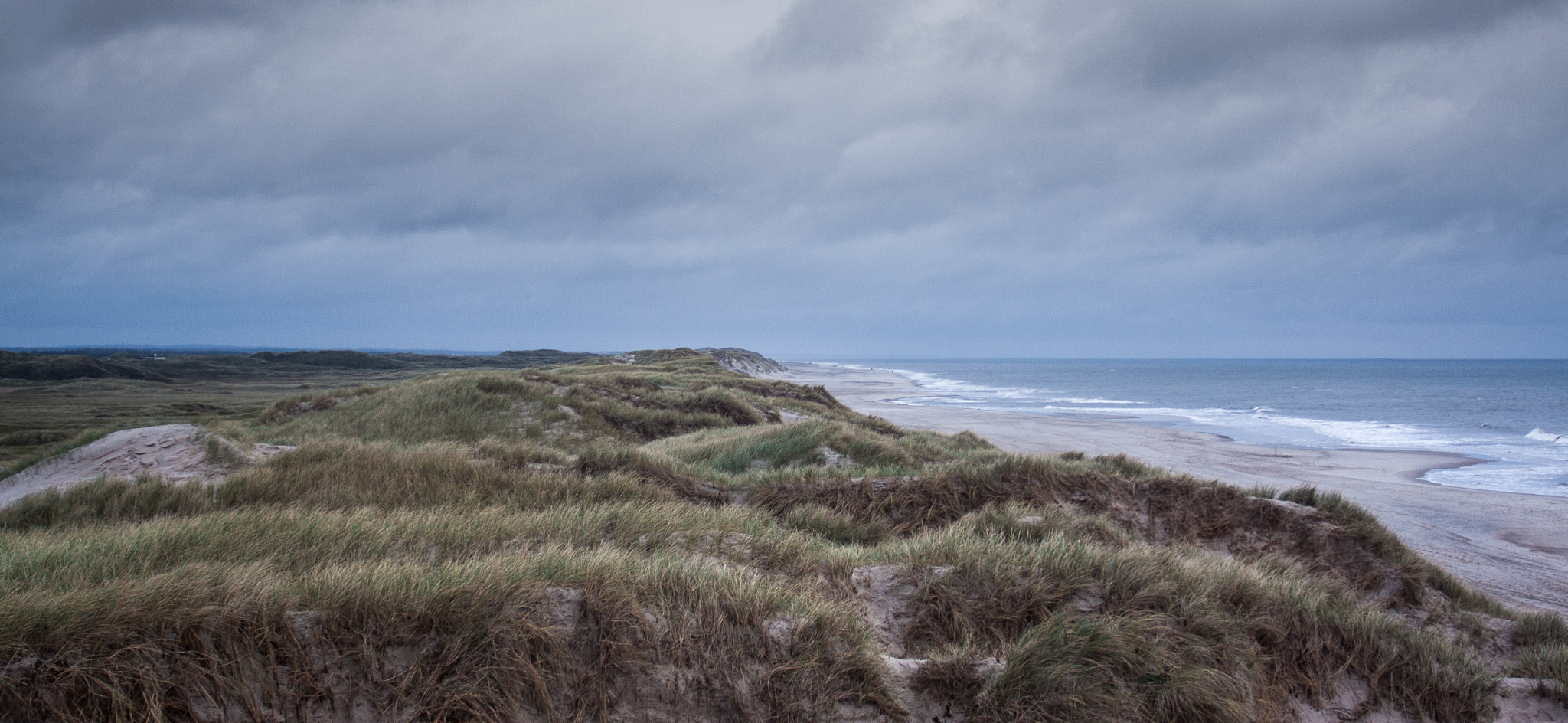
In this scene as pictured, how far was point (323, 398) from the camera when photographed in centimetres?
1952

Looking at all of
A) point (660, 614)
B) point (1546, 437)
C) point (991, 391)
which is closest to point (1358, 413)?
point (1546, 437)

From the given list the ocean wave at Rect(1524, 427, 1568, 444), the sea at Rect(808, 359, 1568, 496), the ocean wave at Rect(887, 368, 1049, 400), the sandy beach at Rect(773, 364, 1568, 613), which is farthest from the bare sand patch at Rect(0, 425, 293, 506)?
the ocean wave at Rect(887, 368, 1049, 400)

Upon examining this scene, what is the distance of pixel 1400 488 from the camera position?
2083 centimetres

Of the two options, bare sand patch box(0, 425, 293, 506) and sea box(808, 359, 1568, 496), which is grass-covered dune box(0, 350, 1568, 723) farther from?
sea box(808, 359, 1568, 496)

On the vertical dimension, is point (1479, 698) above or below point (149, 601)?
below

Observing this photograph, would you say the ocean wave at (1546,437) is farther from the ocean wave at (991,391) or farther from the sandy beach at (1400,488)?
the ocean wave at (991,391)

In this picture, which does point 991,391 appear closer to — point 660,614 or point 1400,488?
point 1400,488

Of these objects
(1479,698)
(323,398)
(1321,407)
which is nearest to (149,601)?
(1479,698)

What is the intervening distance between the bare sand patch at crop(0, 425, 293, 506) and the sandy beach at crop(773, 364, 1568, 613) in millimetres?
17876

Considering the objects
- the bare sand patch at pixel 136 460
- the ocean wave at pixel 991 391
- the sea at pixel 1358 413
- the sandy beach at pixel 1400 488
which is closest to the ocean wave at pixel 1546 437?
the sea at pixel 1358 413

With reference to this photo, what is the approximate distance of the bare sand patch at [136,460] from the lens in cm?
729

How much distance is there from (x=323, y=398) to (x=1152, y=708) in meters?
22.8

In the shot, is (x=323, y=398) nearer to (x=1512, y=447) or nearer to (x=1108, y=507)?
(x=1108, y=507)

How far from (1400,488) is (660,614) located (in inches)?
1075
